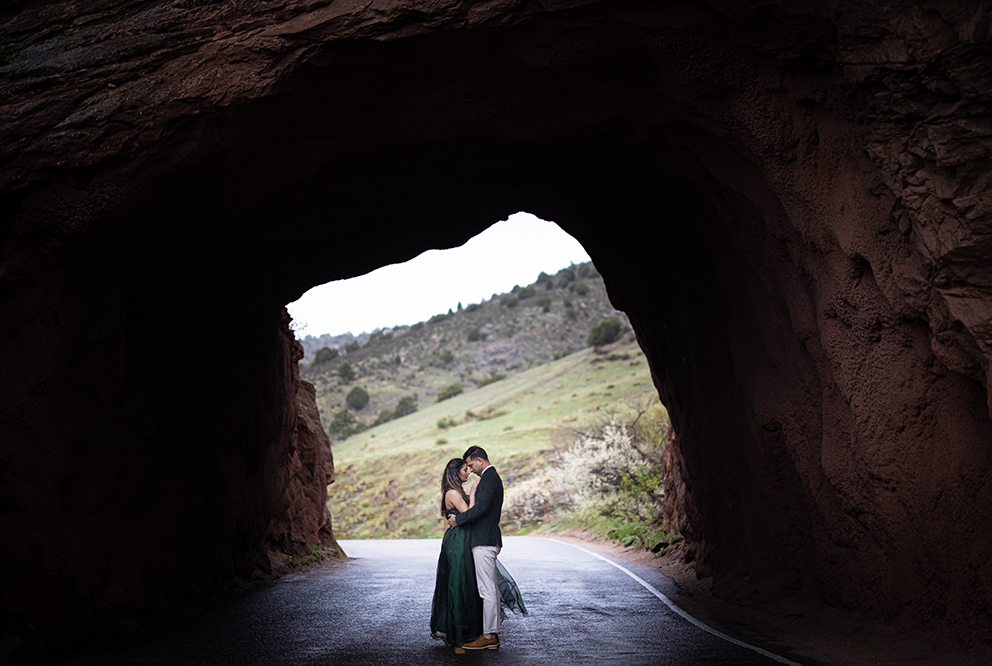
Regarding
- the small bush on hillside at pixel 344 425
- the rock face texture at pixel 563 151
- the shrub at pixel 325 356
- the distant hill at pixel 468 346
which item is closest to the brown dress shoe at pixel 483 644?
the rock face texture at pixel 563 151

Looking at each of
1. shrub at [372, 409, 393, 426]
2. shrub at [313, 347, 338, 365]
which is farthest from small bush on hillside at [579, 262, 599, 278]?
shrub at [372, 409, 393, 426]

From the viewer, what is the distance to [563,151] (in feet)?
36.4

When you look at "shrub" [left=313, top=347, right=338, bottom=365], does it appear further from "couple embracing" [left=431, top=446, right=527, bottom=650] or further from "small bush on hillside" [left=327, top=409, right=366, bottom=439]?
"couple embracing" [left=431, top=446, right=527, bottom=650]

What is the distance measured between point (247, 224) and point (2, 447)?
4.16 meters

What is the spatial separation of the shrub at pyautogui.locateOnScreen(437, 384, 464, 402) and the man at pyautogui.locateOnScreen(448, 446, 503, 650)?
258ft

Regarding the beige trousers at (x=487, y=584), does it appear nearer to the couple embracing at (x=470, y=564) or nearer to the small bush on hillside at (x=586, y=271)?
the couple embracing at (x=470, y=564)

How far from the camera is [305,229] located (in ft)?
38.8

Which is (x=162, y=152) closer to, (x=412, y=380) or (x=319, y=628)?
(x=319, y=628)

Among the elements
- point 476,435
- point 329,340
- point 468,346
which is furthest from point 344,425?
point 329,340

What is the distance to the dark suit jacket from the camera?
340 inches

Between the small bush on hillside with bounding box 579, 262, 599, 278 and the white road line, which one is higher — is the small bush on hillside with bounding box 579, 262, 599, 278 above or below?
above

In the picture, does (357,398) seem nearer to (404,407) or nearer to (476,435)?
(404,407)

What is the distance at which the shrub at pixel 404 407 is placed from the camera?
8281cm

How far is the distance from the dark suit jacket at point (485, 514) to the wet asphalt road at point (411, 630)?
1.13m
